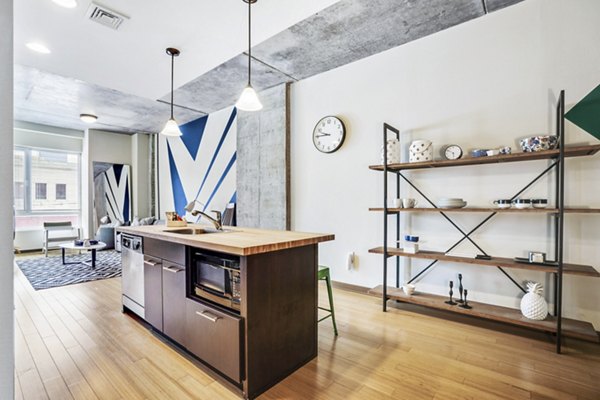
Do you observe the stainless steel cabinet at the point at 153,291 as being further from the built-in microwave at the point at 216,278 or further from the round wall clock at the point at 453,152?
the round wall clock at the point at 453,152

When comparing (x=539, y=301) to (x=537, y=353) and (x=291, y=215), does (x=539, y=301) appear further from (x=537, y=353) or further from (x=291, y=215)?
(x=291, y=215)

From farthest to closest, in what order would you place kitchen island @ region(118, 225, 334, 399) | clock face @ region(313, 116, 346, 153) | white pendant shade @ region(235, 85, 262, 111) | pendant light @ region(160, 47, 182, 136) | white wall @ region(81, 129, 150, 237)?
white wall @ region(81, 129, 150, 237)
clock face @ region(313, 116, 346, 153)
pendant light @ region(160, 47, 182, 136)
white pendant shade @ region(235, 85, 262, 111)
kitchen island @ region(118, 225, 334, 399)

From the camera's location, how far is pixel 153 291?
232 cm

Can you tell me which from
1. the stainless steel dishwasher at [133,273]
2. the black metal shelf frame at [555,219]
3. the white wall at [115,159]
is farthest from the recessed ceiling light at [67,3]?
the white wall at [115,159]

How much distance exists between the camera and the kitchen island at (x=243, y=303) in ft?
5.10

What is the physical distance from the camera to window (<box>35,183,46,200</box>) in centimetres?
640

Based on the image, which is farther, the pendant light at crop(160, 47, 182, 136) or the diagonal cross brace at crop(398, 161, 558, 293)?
the pendant light at crop(160, 47, 182, 136)

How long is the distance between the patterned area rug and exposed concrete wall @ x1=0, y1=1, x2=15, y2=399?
3785mm

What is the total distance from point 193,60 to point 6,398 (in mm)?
3521

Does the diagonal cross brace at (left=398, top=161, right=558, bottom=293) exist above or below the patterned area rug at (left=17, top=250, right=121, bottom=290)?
above

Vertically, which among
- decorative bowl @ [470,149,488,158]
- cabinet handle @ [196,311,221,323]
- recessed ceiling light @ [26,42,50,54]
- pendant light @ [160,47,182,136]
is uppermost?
recessed ceiling light @ [26,42,50,54]

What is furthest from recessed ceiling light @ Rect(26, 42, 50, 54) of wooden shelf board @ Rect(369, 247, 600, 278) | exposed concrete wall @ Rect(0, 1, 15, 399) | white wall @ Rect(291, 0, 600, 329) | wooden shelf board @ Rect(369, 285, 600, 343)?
wooden shelf board @ Rect(369, 285, 600, 343)

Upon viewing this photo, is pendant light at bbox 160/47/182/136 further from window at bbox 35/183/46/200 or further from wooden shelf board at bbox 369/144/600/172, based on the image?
window at bbox 35/183/46/200

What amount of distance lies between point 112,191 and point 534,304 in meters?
8.67
